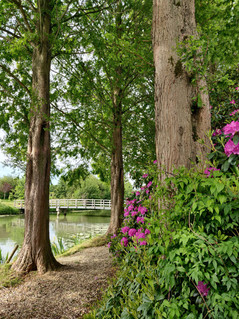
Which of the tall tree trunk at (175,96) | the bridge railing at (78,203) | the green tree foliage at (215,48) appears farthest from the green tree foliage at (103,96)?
the bridge railing at (78,203)

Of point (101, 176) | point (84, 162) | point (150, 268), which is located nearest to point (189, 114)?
point (150, 268)

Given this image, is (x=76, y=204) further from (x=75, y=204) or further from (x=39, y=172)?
(x=39, y=172)

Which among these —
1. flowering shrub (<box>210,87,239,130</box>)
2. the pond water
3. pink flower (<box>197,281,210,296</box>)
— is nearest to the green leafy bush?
pink flower (<box>197,281,210,296</box>)

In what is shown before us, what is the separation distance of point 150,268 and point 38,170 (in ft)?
12.9

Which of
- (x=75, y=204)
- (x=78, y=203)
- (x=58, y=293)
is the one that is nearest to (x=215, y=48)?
(x=58, y=293)

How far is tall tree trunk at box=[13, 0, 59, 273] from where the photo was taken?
216 inches

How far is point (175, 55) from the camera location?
2881 mm

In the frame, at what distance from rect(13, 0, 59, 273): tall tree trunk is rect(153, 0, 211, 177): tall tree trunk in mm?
3412

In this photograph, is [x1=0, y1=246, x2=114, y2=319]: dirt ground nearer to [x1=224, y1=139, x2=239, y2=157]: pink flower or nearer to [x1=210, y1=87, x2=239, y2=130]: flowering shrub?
[x1=224, y1=139, x2=239, y2=157]: pink flower

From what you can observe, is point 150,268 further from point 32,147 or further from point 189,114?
point 32,147

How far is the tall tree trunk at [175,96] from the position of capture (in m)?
2.70

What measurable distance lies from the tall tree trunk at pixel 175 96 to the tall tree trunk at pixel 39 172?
3.41 meters

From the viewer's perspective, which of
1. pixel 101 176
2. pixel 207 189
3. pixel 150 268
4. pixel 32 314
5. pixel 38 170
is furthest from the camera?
→ pixel 101 176

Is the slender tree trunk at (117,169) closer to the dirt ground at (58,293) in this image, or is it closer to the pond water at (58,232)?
the pond water at (58,232)
